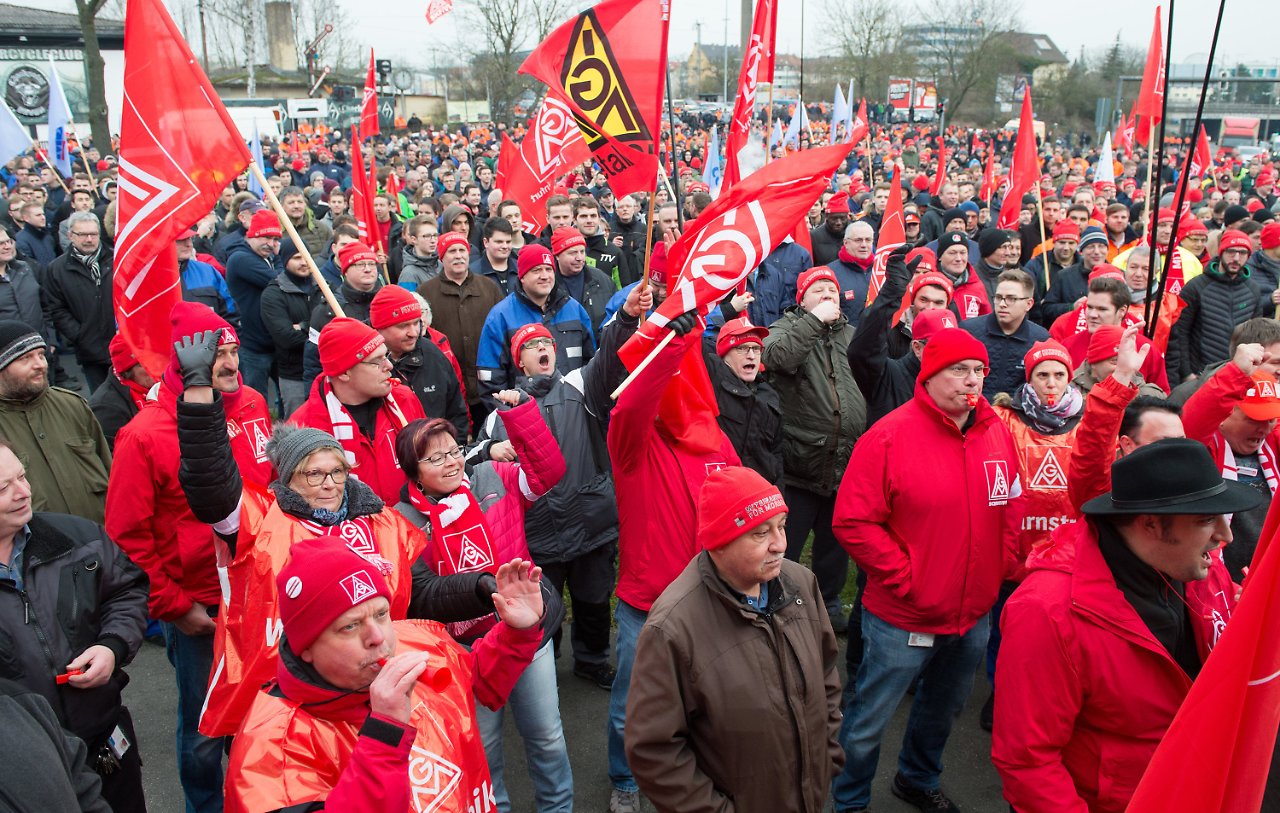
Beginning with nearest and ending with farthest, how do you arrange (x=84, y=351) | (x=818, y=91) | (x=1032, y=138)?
1. (x=84, y=351)
2. (x=1032, y=138)
3. (x=818, y=91)

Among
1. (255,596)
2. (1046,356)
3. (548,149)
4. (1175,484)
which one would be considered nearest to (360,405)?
(255,596)

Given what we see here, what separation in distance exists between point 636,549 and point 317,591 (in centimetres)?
194

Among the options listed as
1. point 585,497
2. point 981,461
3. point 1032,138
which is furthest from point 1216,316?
point 585,497

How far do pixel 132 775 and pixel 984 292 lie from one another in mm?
6439

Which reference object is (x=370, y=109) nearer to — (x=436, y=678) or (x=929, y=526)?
(x=929, y=526)

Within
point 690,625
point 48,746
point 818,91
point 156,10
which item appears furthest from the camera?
point 818,91

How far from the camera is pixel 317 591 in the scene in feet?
7.30

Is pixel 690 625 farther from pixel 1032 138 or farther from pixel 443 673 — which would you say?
pixel 1032 138

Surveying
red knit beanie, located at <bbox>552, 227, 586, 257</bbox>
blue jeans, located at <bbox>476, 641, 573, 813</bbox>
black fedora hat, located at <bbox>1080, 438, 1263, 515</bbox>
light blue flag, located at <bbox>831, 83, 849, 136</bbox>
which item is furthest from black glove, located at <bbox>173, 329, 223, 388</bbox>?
light blue flag, located at <bbox>831, 83, 849, 136</bbox>

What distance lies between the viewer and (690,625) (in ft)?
9.39

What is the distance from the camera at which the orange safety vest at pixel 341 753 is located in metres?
2.13

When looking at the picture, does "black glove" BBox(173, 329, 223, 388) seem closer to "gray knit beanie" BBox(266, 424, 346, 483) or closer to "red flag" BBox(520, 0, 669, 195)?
"gray knit beanie" BBox(266, 424, 346, 483)

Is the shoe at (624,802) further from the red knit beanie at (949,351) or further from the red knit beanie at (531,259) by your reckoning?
the red knit beanie at (531,259)

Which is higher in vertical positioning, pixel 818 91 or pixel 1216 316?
pixel 818 91
